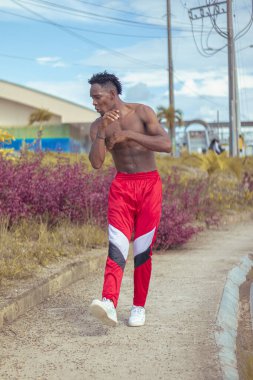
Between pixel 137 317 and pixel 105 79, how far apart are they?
74.4 inches

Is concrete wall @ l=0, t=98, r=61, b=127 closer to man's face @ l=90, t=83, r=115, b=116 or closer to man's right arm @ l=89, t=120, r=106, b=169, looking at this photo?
man's face @ l=90, t=83, r=115, b=116

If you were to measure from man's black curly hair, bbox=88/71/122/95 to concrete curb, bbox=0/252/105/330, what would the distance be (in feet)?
6.31

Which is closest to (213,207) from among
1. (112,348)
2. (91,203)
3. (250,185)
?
(250,185)

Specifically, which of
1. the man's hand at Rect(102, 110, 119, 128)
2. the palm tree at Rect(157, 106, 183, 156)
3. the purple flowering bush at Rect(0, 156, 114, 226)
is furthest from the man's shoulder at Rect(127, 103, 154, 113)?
the palm tree at Rect(157, 106, 183, 156)

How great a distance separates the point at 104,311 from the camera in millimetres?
5570

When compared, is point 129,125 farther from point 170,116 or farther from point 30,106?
point 30,106

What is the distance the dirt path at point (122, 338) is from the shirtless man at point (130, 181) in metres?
0.39

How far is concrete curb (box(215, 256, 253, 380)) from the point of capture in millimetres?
4986

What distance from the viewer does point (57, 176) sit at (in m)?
10.8

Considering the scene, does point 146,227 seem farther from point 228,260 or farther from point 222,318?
point 228,260

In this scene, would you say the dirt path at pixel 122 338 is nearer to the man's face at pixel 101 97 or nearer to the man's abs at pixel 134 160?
the man's abs at pixel 134 160

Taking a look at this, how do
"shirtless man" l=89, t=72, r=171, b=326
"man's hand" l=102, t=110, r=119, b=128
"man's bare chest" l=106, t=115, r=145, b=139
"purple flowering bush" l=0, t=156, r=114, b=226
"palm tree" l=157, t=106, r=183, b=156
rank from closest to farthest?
"man's hand" l=102, t=110, r=119, b=128
"shirtless man" l=89, t=72, r=171, b=326
"man's bare chest" l=106, t=115, r=145, b=139
"purple flowering bush" l=0, t=156, r=114, b=226
"palm tree" l=157, t=106, r=183, b=156

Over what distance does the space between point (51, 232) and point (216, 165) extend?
9.49m

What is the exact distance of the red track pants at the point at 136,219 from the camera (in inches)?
238
